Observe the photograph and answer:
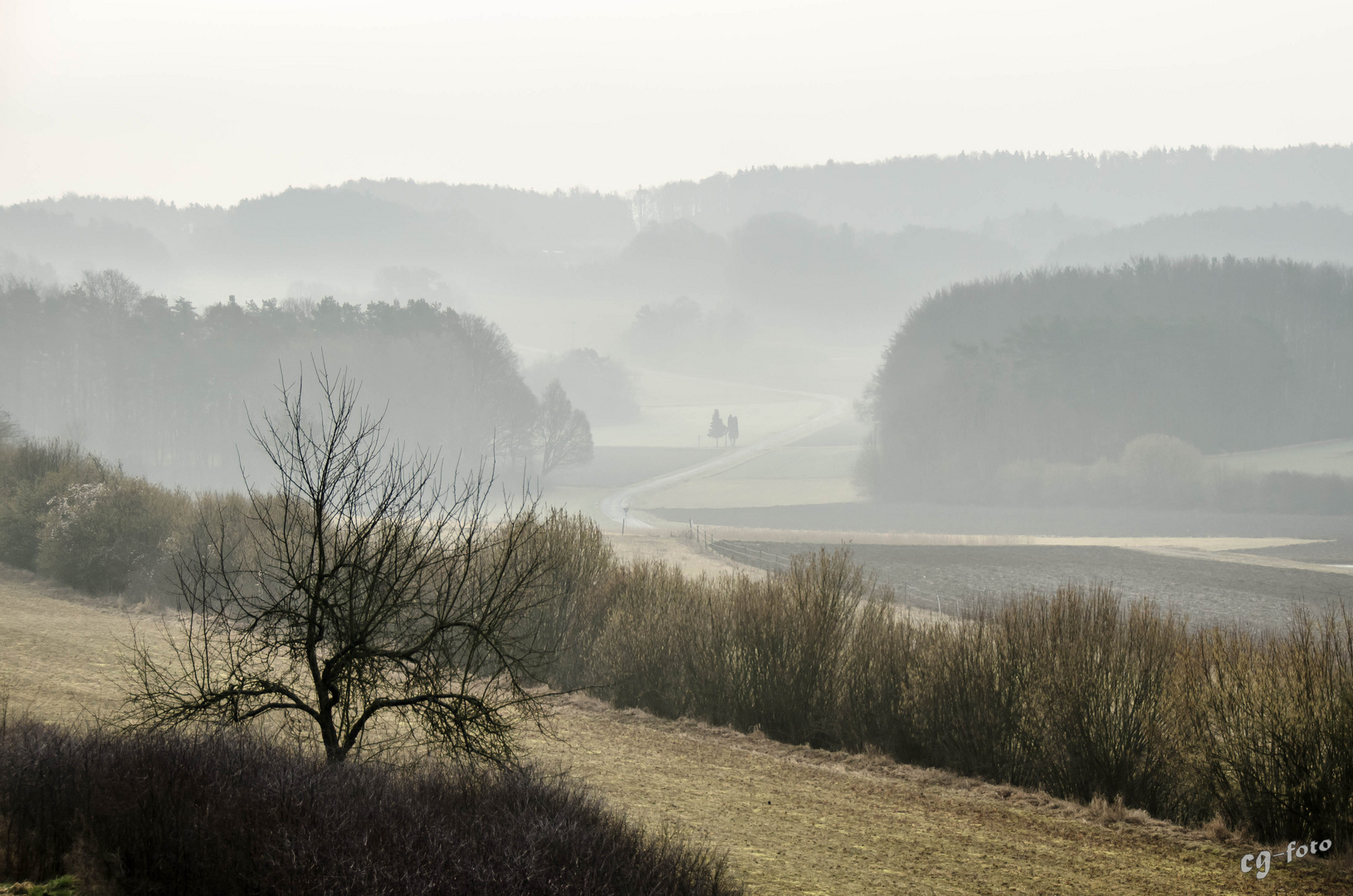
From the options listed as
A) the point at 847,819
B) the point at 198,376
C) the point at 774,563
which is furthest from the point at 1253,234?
the point at 847,819

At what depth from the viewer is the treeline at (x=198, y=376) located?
8600cm

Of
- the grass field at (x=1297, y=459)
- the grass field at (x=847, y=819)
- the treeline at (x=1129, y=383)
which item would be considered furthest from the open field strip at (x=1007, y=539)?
the grass field at (x=847, y=819)

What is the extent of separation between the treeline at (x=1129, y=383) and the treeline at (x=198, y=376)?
37.3 metres

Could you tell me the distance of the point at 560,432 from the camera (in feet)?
295

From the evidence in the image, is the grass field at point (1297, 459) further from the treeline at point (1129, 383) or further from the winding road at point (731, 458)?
the winding road at point (731, 458)

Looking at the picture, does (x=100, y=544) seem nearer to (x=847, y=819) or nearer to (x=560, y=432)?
(x=847, y=819)

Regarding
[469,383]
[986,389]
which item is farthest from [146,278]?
[986,389]

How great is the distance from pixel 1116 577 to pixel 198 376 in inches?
3057

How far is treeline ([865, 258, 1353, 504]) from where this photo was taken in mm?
91625

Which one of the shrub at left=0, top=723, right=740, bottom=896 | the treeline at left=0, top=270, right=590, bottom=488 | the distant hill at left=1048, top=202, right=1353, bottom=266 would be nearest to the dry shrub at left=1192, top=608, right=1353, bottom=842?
the shrub at left=0, top=723, right=740, bottom=896

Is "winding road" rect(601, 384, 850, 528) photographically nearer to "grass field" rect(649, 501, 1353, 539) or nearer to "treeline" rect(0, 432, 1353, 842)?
"grass field" rect(649, 501, 1353, 539)

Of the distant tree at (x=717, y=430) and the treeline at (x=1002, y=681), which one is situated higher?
the distant tree at (x=717, y=430)

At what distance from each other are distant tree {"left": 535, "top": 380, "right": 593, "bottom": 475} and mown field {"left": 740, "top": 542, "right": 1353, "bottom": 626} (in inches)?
1583

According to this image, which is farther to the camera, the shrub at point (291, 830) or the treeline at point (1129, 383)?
the treeline at point (1129, 383)
